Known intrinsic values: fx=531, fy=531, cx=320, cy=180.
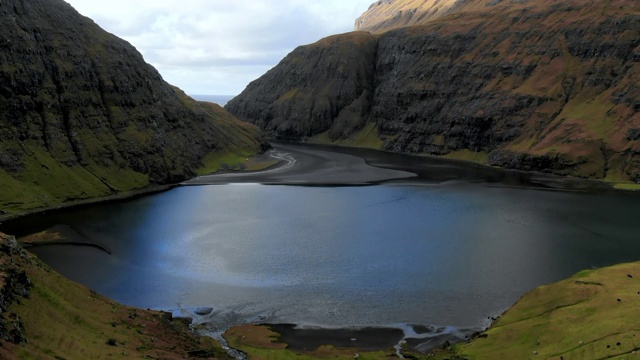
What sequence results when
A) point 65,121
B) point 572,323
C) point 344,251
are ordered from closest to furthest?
point 572,323 < point 344,251 < point 65,121

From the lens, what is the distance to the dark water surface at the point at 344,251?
2928 inches

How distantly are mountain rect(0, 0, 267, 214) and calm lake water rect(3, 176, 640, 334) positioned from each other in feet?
64.2

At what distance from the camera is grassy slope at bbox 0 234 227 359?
45.7m

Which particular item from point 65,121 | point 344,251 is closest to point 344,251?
point 344,251

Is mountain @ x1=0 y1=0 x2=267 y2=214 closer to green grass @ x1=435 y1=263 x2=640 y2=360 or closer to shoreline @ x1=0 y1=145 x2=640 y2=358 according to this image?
shoreline @ x1=0 y1=145 x2=640 y2=358

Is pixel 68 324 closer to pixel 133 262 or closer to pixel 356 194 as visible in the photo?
pixel 133 262

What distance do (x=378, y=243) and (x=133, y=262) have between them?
149ft

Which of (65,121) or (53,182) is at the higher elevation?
(65,121)

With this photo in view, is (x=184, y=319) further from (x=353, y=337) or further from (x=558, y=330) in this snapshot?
(x=558, y=330)

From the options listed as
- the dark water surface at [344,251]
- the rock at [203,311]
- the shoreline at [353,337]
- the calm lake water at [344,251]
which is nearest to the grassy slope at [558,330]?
the shoreline at [353,337]

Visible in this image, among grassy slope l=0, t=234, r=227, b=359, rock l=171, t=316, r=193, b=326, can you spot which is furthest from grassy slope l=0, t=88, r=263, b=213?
grassy slope l=0, t=234, r=227, b=359

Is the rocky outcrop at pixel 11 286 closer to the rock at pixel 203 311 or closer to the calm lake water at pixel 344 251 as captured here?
the calm lake water at pixel 344 251

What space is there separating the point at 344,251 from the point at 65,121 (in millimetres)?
118602

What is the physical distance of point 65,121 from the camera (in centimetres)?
17162
